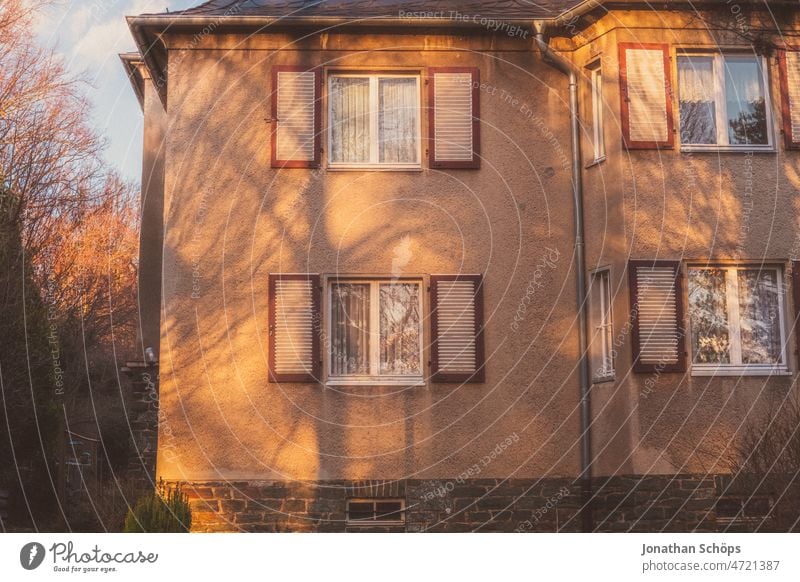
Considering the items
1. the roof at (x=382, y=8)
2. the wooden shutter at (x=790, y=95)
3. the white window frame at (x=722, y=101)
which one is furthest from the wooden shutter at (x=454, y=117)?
the wooden shutter at (x=790, y=95)

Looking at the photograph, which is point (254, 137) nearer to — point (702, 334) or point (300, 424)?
point (300, 424)

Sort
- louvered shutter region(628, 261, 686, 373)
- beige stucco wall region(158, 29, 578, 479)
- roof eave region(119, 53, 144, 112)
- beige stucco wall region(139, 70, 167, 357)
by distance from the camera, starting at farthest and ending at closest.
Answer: roof eave region(119, 53, 144, 112) < beige stucco wall region(139, 70, 167, 357) < beige stucco wall region(158, 29, 578, 479) < louvered shutter region(628, 261, 686, 373)

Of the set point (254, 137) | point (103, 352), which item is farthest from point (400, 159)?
point (103, 352)

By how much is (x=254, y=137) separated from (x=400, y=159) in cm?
183

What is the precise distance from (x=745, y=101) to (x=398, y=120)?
4.23 meters

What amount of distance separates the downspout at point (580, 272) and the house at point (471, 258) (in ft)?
0.10

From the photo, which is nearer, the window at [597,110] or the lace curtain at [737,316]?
the lace curtain at [737,316]

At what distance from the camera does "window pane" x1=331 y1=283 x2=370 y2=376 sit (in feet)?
48.7

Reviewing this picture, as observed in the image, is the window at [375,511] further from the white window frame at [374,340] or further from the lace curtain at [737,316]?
the lace curtain at [737,316]

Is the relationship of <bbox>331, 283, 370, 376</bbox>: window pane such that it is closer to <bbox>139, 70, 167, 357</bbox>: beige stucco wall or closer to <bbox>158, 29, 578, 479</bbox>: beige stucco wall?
<bbox>158, 29, 578, 479</bbox>: beige stucco wall

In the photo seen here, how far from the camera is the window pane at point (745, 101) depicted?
48.1 ft

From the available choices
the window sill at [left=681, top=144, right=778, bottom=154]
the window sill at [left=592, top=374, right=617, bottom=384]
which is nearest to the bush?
the window sill at [left=592, top=374, right=617, bottom=384]

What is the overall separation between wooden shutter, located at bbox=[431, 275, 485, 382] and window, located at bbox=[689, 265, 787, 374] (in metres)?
2.52

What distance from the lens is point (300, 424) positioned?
14523 millimetres
